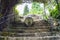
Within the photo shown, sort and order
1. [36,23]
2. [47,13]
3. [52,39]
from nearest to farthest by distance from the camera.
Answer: [52,39] → [36,23] → [47,13]

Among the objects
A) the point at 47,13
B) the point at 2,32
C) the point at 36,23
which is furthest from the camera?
the point at 47,13

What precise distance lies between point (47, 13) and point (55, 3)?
0.63 metres

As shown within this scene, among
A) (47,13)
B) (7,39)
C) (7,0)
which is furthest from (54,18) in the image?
(7,39)

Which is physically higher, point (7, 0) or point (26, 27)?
point (7, 0)

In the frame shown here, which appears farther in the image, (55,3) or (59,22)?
(55,3)

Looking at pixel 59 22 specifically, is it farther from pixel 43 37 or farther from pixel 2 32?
pixel 2 32

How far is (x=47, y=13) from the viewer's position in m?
9.95

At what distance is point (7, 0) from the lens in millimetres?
9242

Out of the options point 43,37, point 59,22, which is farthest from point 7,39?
point 59,22

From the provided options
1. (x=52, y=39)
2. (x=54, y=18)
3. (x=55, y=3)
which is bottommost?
(x=52, y=39)

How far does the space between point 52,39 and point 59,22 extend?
184 centimetres

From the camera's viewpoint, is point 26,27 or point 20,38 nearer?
point 20,38

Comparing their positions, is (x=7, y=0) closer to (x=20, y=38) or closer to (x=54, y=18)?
(x=54, y=18)

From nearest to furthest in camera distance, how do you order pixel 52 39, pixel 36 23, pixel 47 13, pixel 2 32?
1. pixel 52 39
2. pixel 2 32
3. pixel 36 23
4. pixel 47 13
